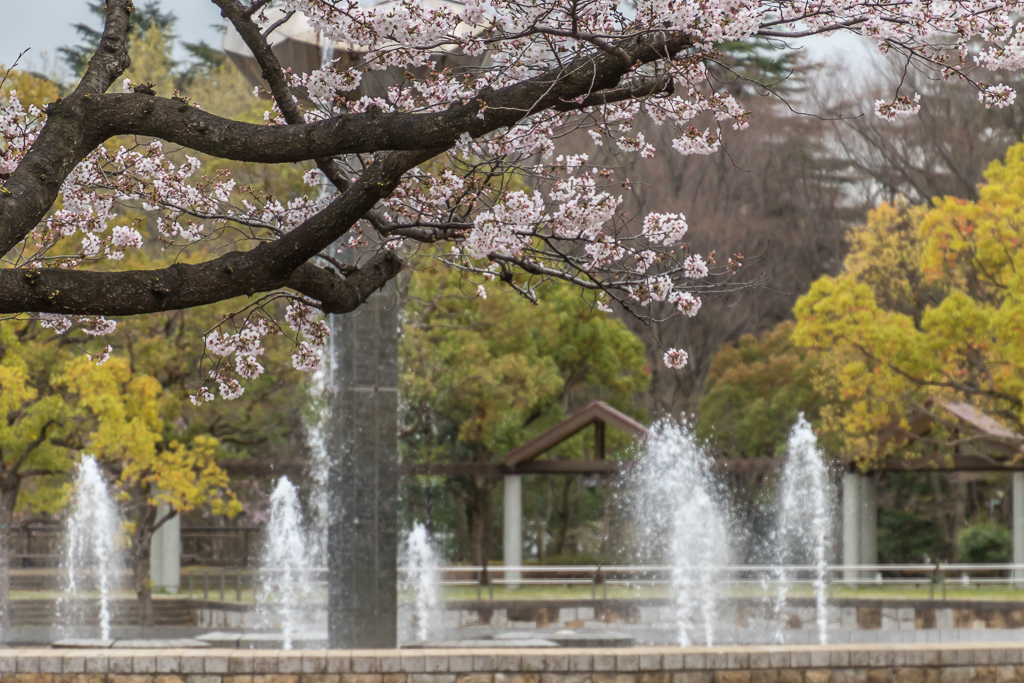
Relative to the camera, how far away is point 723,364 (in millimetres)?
28328

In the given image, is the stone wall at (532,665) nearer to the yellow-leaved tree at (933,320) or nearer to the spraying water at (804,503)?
the yellow-leaved tree at (933,320)

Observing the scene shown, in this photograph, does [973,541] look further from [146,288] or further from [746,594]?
[146,288]

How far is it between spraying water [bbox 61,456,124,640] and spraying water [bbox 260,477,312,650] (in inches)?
107

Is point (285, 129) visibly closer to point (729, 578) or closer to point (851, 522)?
point (729, 578)

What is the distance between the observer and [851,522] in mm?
24234

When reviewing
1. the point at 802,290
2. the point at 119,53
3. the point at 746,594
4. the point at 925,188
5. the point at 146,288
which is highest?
the point at 925,188

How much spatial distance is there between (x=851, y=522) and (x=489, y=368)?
7985mm

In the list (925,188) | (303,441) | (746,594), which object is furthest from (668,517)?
(925,188)

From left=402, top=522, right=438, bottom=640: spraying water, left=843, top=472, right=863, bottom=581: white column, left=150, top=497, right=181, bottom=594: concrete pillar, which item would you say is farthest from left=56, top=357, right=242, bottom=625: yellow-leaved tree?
left=843, top=472, right=863, bottom=581: white column

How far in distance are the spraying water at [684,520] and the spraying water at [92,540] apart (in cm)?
940

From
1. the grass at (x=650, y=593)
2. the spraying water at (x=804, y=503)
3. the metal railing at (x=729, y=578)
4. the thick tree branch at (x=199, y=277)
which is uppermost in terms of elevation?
the thick tree branch at (x=199, y=277)

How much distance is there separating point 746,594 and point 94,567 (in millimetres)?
12149

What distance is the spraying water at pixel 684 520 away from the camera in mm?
20000

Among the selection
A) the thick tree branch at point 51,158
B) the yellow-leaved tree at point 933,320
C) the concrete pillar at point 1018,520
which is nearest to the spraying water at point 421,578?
the yellow-leaved tree at point 933,320
